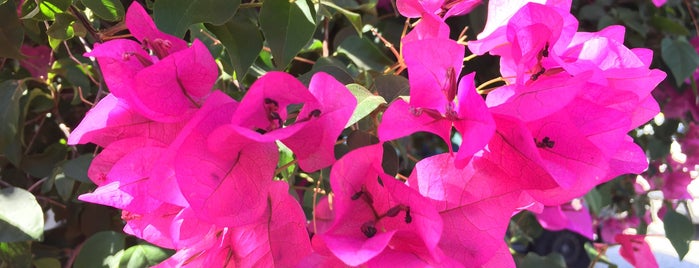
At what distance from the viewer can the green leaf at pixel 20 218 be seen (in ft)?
1.71

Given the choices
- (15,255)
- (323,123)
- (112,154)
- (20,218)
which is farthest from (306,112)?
(15,255)

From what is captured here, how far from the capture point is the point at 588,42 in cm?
35

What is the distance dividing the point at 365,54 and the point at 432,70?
29 cm

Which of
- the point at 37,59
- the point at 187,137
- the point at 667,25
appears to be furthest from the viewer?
the point at 667,25

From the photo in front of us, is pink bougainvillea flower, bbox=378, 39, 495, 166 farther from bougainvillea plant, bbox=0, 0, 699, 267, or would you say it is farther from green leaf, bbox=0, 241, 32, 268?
green leaf, bbox=0, 241, 32, 268

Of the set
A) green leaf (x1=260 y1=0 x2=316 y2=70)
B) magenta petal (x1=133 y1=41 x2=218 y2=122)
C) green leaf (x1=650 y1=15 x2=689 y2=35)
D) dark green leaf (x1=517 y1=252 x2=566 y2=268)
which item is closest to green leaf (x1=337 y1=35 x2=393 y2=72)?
green leaf (x1=260 y1=0 x2=316 y2=70)

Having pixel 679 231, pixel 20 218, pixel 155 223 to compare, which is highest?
pixel 155 223

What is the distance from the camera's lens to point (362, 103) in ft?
1.11

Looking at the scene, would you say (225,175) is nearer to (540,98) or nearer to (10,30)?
(540,98)

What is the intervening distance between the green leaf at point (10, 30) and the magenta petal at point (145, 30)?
211 millimetres

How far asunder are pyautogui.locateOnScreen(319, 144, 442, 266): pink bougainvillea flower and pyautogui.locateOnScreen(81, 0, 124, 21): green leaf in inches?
7.6

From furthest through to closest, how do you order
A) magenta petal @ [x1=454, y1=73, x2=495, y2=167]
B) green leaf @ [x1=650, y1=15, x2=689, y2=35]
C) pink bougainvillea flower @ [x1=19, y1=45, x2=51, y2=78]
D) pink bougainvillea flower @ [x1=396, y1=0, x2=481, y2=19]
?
green leaf @ [x1=650, y1=15, x2=689, y2=35] → pink bougainvillea flower @ [x1=19, y1=45, x2=51, y2=78] → pink bougainvillea flower @ [x1=396, y1=0, x2=481, y2=19] → magenta petal @ [x1=454, y1=73, x2=495, y2=167]

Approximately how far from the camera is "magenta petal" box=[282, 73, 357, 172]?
290mm

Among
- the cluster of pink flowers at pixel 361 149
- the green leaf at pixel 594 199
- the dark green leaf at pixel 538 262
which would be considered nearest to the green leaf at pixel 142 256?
the cluster of pink flowers at pixel 361 149
